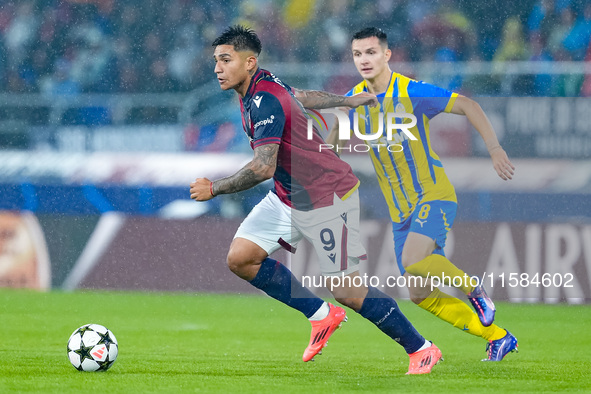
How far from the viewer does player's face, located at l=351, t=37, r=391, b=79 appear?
230 inches

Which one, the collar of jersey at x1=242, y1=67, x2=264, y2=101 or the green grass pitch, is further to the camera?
the collar of jersey at x1=242, y1=67, x2=264, y2=101

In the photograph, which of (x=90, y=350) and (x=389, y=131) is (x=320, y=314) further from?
(x=90, y=350)

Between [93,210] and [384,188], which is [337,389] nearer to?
[384,188]

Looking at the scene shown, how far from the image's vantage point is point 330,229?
513 centimetres

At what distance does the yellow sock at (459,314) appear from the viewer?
5.36m

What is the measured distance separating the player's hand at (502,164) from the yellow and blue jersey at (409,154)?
0.52m

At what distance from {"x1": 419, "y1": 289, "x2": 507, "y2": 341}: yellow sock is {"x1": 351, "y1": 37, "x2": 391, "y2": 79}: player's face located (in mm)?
1384

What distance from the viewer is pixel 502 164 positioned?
5.25 meters

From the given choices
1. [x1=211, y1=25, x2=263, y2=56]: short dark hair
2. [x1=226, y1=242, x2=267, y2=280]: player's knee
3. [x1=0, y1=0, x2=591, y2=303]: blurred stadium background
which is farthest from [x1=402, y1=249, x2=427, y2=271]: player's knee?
[x1=0, y1=0, x2=591, y2=303]: blurred stadium background

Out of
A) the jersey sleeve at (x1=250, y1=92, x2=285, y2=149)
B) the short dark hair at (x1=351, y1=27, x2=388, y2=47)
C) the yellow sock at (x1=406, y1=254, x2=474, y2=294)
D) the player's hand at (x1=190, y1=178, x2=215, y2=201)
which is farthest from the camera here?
the short dark hair at (x1=351, y1=27, x2=388, y2=47)

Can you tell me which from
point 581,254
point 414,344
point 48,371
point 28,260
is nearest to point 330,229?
point 414,344

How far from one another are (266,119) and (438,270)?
1.41m

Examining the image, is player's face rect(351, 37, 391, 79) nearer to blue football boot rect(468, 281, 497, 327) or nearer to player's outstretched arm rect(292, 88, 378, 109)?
player's outstretched arm rect(292, 88, 378, 109)

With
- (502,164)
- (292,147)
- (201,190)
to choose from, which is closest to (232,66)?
(292,147)
